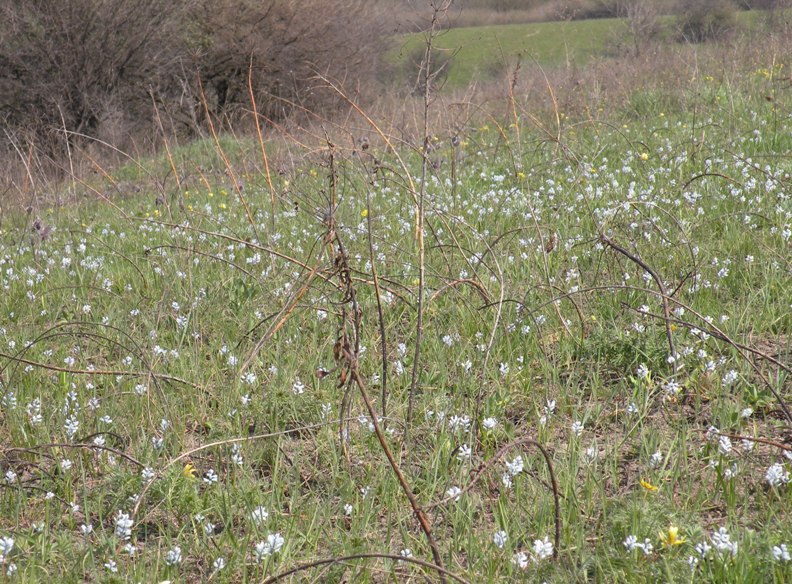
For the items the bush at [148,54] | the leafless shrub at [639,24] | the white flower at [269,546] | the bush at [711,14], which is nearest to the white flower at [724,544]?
the white flower at [269,546]

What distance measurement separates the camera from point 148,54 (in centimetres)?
1747

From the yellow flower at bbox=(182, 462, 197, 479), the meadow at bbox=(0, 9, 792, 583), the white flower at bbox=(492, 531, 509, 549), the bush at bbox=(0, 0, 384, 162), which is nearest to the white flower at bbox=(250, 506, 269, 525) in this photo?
the meadow at bbox=(0, 9, 792, 583)

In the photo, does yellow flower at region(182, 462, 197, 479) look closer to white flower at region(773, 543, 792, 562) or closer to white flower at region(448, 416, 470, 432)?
white flower at region(448, 416, 470, 432)

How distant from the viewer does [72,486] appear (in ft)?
7.88

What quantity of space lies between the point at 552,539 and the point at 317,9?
19.8 metres

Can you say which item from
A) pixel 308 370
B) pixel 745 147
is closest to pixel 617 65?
pixel 745 147

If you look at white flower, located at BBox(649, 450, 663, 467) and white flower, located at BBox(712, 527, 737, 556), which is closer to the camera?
white flower, located at BBox(712, 527, 737, 556)

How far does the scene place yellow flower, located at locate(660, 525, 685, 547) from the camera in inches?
69.0

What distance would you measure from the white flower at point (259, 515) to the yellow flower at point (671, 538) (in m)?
0.96

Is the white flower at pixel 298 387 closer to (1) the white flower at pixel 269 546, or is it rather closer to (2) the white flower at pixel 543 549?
(1) the white flower at pixel 269 546

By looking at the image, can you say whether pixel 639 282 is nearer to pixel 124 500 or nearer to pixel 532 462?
pixel 532 462

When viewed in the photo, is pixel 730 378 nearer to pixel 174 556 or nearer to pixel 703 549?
pixel 703 549

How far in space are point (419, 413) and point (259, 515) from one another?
798mm

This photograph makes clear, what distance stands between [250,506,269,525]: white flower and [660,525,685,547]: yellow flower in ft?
3.16
